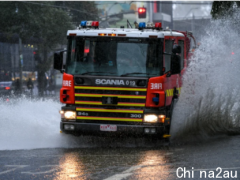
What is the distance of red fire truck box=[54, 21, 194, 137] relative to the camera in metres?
10.3

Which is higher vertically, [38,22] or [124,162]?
[38,22]

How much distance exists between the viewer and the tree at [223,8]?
16344 millimetres

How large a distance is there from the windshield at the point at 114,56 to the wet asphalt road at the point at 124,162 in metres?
1.65

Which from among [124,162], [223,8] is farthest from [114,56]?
[223,8]

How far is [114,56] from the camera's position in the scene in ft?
34.5

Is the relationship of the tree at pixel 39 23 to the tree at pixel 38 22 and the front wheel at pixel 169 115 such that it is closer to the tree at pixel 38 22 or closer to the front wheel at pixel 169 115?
the tree at pixel 38 22

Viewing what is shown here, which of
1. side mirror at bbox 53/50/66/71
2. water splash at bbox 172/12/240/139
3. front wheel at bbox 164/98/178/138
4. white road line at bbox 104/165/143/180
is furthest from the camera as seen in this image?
water splash at bbox 172/12/240/139

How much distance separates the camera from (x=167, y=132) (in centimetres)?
1072

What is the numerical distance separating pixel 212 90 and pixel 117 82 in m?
4.01

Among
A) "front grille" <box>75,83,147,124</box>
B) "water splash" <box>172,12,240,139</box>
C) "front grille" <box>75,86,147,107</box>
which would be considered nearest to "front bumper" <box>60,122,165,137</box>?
"front grille" <box>75,83,147,124</box>

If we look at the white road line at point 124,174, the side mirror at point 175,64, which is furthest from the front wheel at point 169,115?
the white road line at point 124,174

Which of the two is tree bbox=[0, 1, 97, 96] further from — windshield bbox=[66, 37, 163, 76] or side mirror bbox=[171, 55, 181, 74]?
side mirror bbox=[171, 55, 181, 74]

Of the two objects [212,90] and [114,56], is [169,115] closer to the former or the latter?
[114,56]

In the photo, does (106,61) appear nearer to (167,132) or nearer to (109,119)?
(109,119)
